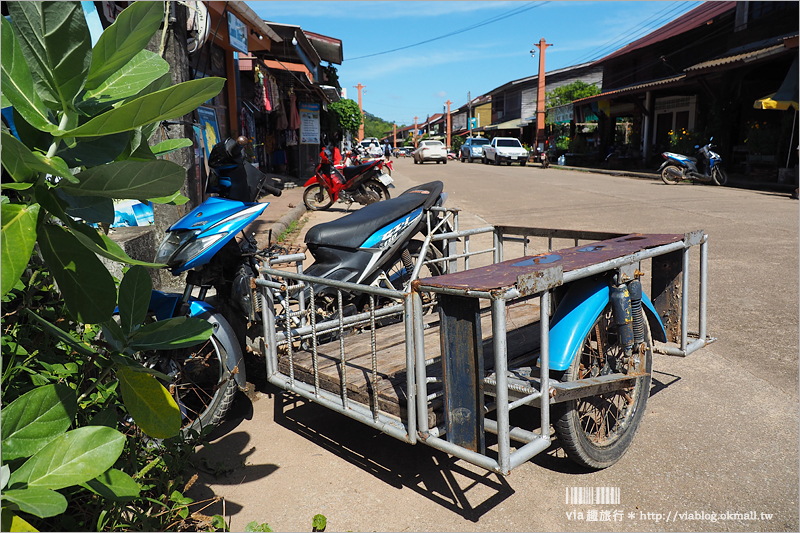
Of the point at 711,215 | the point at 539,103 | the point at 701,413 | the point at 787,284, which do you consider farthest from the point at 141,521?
the point at 539,103

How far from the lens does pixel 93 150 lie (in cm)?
105

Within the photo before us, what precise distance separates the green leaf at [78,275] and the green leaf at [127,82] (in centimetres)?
25

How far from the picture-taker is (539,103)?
33.0 metres

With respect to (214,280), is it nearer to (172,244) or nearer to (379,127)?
(172,244)

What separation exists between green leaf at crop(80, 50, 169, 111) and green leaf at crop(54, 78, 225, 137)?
8.5 inches

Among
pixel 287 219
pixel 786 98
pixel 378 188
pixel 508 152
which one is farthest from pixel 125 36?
pixel 508 152

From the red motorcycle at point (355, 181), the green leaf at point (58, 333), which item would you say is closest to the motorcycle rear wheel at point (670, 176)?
the red motorcycle at point (355, 181)

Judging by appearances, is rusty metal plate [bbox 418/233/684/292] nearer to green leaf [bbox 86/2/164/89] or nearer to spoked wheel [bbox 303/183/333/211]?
green leaf [bbox 86/2/164/89]

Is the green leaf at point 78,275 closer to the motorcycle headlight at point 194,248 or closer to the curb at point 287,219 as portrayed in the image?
the motorcycle headlight at point 194,248

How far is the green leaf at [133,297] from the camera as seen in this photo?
4.57 feet

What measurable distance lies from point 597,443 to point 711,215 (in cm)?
837

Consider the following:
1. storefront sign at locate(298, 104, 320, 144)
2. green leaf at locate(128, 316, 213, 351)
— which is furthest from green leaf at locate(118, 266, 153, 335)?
storefront sign at locate(298, 104, 320, 144)

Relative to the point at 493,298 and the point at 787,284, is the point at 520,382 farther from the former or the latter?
the point at 787,284

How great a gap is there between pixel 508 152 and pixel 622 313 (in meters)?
27.2
